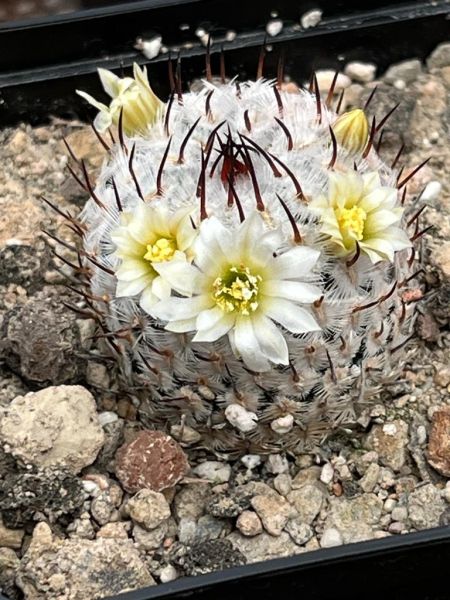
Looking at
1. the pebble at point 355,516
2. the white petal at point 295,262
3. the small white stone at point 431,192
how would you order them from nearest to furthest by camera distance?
the white petal at point 295,262, the pebble at point 355,516, the small white stone at point 431,192

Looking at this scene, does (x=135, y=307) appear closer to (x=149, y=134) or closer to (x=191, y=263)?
(x=191, y=263)

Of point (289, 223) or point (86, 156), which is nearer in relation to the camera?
point (289, 223)

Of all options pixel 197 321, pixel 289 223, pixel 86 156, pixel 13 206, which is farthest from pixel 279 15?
pixel 197 321

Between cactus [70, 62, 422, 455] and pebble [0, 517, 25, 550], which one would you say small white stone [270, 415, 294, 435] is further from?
pebble [0, 517, 25, 550]

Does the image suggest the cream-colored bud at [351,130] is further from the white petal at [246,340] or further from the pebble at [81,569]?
the pebble at [81,569]

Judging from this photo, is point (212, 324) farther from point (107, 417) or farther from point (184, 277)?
point (107, 417)

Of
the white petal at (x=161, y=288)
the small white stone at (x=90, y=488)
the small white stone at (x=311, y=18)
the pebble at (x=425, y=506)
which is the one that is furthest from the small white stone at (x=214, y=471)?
the small white stone at (x=311, y=18)

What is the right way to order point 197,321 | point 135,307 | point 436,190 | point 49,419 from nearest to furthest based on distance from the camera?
point 197,321 → point 135,307 → point 49,419 → point 436,190
